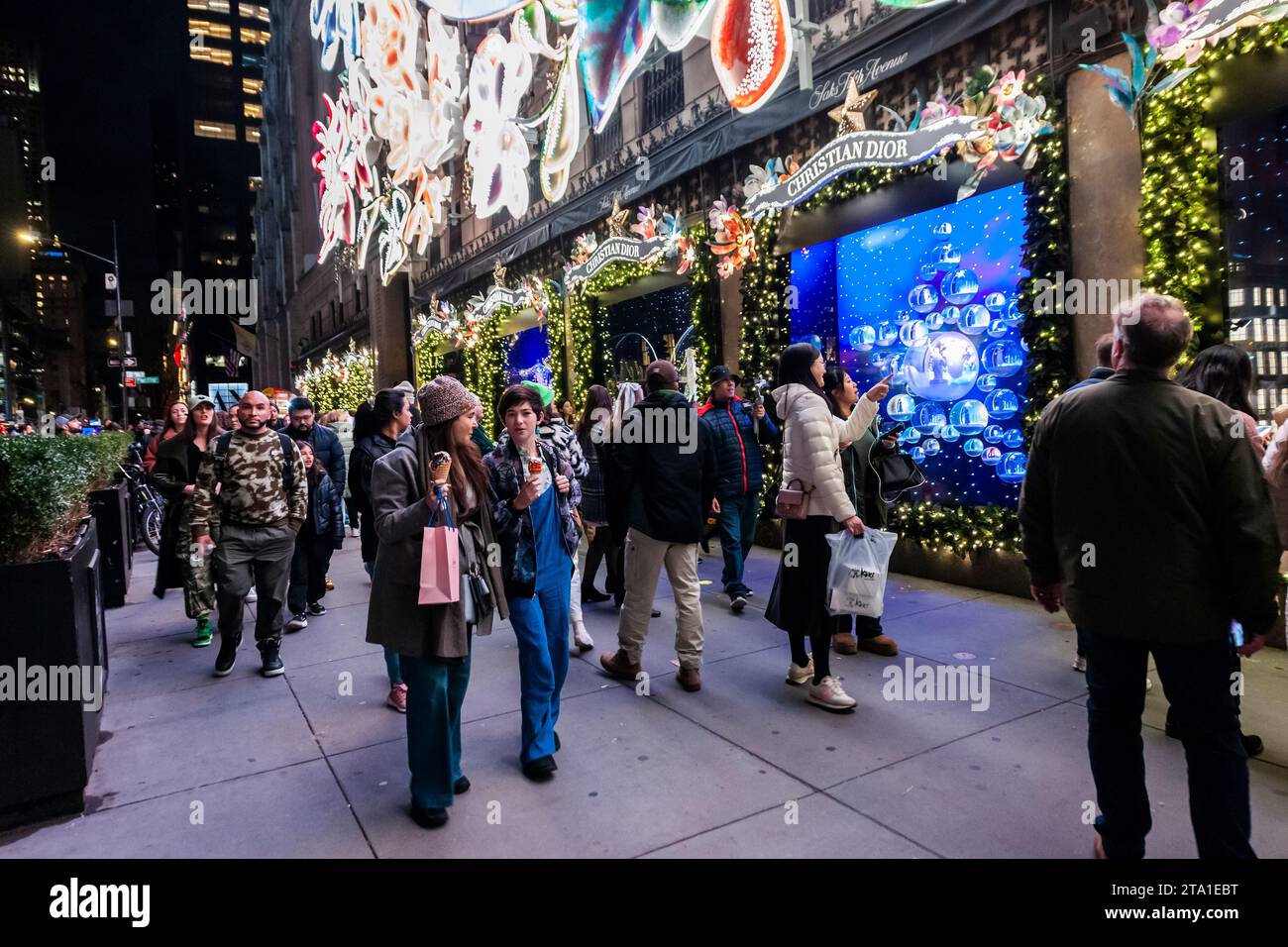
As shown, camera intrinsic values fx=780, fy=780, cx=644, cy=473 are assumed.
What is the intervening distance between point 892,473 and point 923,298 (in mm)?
3056

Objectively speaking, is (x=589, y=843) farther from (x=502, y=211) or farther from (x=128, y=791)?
(x=502, y=211)

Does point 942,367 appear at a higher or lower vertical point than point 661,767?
higher

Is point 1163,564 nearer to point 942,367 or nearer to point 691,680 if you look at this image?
point 691,680

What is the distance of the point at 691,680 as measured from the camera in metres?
4.98

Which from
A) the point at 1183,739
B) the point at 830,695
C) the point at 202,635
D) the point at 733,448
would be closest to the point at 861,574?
the point at 830,695

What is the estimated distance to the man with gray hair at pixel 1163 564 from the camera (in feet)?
8.09

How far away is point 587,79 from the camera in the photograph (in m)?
11.6

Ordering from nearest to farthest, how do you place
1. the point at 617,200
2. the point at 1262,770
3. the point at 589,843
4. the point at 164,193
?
1. the point at 589,843
2. the point at 1262,770
3. the point at 617,200
4. the point at 164,193

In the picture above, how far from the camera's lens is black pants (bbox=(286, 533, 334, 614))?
7.00m

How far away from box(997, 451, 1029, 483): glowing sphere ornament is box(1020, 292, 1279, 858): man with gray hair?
4593 millimetres

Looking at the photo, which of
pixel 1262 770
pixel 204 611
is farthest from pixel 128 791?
pixel 1262 770

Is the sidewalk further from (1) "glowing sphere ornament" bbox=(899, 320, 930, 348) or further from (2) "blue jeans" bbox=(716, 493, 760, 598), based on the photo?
(1) "glowing sphere ornament" bbox=(899, 320, 930, 348)

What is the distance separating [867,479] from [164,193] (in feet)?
528

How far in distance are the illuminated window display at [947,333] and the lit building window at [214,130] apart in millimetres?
147282
